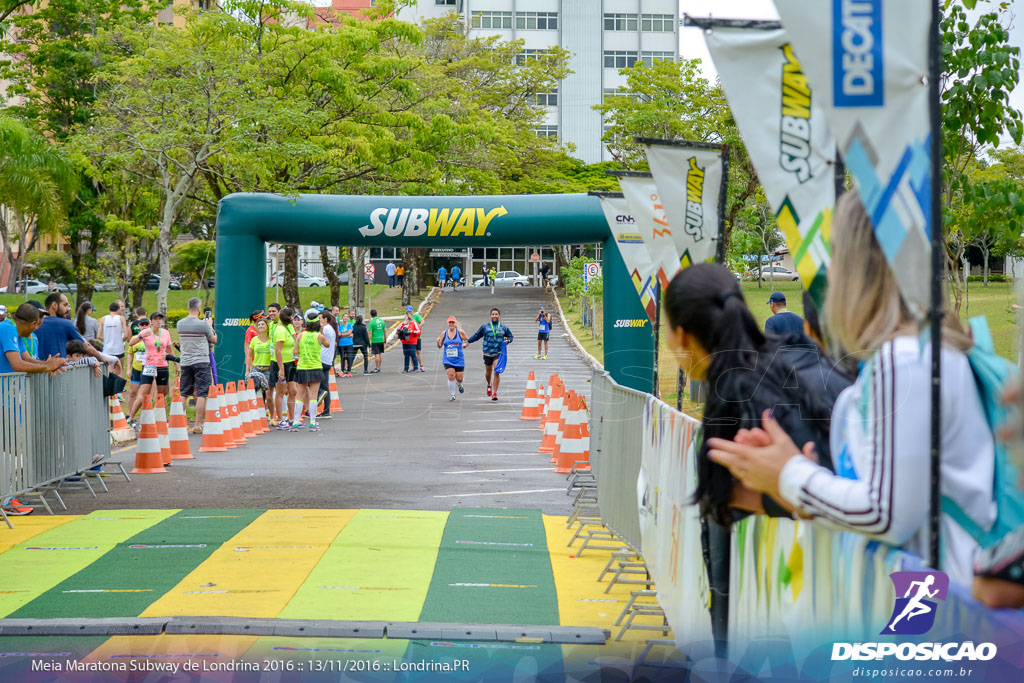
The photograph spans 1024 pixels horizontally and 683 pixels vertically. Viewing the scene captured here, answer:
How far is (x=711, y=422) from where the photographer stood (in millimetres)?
3270

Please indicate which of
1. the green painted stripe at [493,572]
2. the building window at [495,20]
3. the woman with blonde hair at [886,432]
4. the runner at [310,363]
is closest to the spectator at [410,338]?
the runner at [310,363]

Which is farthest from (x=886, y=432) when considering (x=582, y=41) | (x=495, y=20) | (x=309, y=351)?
(x=582, y=41)

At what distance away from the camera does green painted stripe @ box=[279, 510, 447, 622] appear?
641 centimetres

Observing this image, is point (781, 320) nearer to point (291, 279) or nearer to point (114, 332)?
point (114, 332)

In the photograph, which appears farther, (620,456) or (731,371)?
(620,456)

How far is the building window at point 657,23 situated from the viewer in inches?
3081

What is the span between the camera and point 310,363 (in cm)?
A: 1708

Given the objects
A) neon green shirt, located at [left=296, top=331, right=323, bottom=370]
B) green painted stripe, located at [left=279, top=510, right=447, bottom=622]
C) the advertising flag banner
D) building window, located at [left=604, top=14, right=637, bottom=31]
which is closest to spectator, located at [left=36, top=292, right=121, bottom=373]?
green painted stripe, located at [left=279, top=510, right=447, bottom=622]

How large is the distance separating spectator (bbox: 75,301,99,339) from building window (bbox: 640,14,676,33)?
6730cm

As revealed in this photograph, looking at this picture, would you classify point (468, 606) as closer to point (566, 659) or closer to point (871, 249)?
point (566, 659)

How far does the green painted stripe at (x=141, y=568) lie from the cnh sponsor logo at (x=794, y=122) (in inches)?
181

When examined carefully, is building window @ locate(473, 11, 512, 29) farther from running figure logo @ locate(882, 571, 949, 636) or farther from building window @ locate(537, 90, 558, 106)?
running figure logo @ locate(882, 571, 949, 636)

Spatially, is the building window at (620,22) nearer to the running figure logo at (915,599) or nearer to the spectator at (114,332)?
the spectator at (114,332)

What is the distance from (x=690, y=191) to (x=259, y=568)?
383cm
